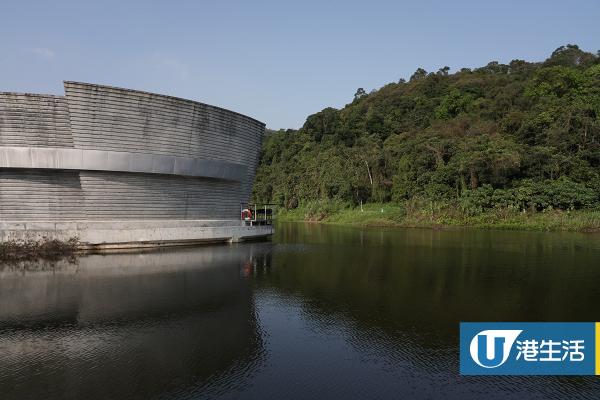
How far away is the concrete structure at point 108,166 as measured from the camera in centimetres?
1736

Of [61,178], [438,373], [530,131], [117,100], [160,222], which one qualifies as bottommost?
[438,373]

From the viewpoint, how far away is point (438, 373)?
5.96m

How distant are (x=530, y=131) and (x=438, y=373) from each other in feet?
142

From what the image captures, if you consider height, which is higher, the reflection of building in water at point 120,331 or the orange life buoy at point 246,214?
the orange life buoy at point 246,214

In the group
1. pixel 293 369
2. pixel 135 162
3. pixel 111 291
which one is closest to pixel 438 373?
pixel 293 369

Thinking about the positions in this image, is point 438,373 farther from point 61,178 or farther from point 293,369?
point 61,178

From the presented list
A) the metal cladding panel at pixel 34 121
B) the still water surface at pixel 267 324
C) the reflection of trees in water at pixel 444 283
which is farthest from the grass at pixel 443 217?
the metal cladding panel at pixel 34 121

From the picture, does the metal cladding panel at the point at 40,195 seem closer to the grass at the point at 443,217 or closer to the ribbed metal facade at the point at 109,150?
the ribbed metal facade at the point at 109,150

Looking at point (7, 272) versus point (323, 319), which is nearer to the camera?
point (323, 319)

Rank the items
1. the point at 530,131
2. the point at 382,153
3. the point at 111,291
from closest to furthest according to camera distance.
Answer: the point at 111,291 < the point at 530,131 < the point at 382,153

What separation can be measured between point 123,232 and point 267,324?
12.3 m
